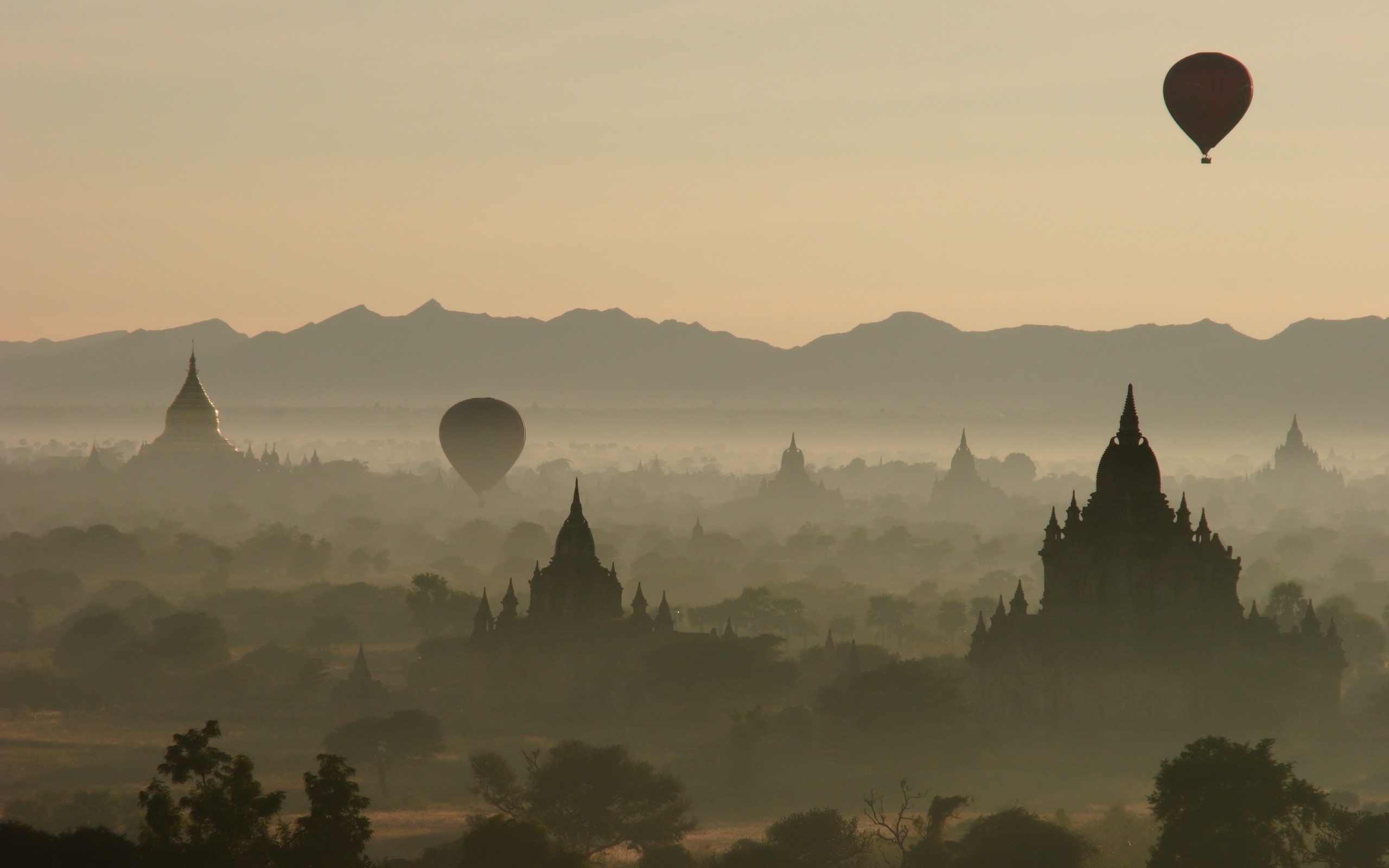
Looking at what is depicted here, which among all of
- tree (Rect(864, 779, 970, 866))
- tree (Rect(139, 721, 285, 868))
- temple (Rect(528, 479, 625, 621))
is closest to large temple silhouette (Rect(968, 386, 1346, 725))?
tree (Rect(864, 779, 970, 866))

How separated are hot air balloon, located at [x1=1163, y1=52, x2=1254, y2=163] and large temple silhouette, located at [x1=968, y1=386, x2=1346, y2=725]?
46.6 feet

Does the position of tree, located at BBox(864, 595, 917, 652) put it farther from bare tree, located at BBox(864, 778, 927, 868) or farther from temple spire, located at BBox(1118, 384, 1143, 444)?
bare tree, located at BBox(864, 778, 927, 868)

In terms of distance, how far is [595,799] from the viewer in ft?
192

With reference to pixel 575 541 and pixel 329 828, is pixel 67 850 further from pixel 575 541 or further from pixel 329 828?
Result: pixel 575 541

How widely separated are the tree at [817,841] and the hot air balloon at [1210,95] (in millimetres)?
40323

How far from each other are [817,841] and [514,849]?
10910mm

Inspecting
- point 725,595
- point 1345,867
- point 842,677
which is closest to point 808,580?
point 725,595

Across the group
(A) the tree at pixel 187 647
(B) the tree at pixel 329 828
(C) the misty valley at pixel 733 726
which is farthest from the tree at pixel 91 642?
(B) the tree at pixel 329 828

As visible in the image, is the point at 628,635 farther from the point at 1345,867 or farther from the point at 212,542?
the point at 212,542

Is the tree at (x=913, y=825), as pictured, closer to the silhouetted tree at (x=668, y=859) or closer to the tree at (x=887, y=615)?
the silhouetted tree at (x=668, y=859)

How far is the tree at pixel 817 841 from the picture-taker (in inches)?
2092

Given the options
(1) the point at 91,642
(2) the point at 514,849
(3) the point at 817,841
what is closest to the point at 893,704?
(3) the point at 817,841

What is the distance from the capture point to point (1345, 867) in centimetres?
4991

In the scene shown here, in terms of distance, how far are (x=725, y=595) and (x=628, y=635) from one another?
50066 millimetres
